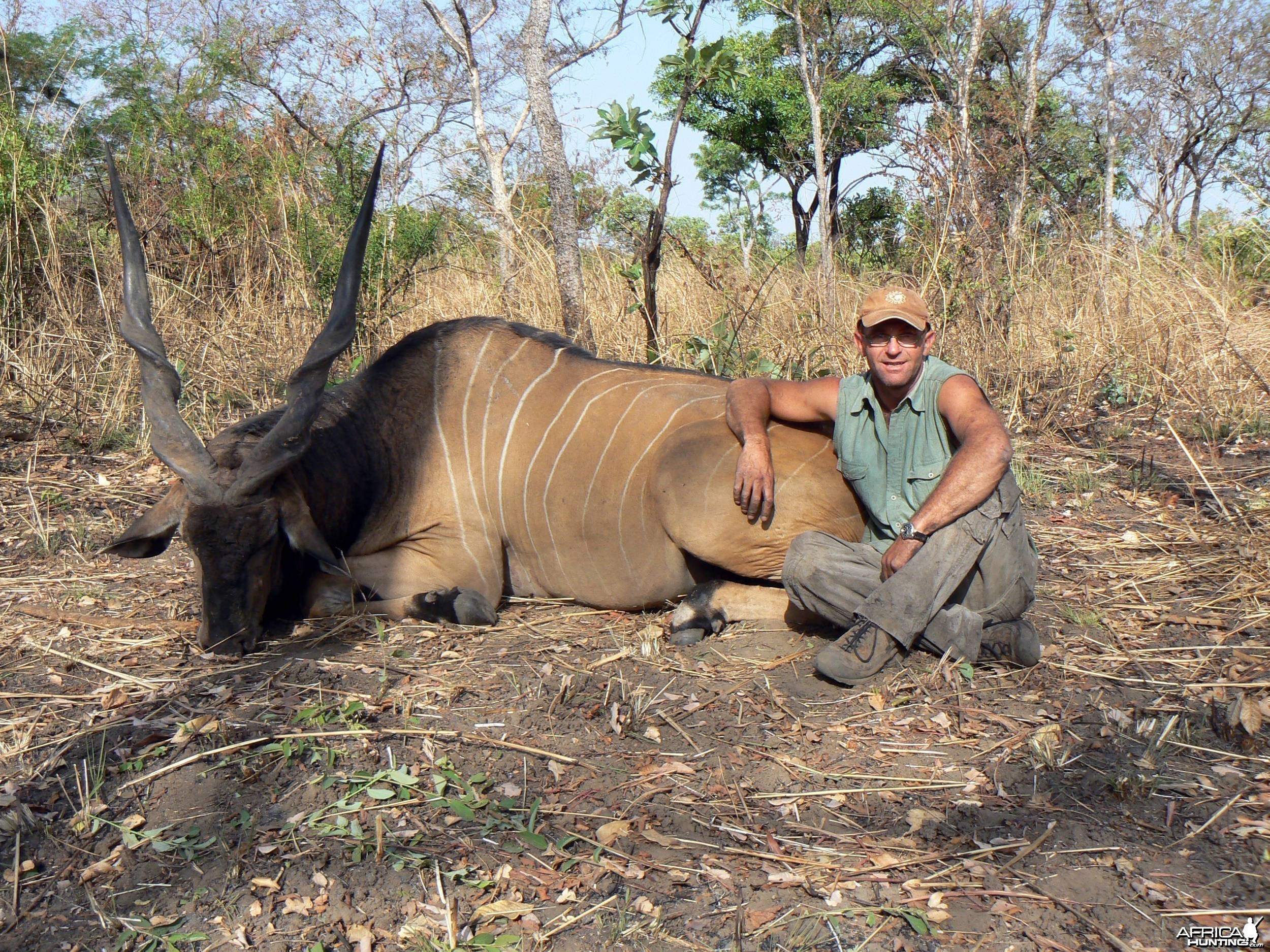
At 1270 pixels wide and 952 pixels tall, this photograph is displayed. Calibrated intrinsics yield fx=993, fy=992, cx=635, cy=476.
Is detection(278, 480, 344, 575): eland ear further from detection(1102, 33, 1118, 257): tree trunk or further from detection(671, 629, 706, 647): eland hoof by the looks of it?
detection(1102, 33, 1118, 257): tree trunk

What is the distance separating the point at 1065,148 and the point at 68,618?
21.1 meters

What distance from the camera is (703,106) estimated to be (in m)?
20.9

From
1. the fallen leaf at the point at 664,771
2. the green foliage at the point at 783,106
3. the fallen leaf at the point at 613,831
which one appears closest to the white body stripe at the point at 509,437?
the fallen leaf at the point at 664,771

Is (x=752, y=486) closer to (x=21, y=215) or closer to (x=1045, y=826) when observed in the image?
(x=1045, y=826)

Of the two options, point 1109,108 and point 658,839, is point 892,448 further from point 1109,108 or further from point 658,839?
point 1109,108

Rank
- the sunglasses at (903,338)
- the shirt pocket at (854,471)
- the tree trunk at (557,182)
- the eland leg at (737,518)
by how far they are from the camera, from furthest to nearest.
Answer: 1. the tree trunk at (557,182)
2. the eland leg at (737,518)
3. the shirt pocket at (854,471)
4. the sunglasses at (903,338)

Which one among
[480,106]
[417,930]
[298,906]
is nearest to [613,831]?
[417,930]

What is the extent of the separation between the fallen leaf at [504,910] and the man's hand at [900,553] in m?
1.44

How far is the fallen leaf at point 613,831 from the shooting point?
85.2 inches

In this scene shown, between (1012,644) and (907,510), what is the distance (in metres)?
0.51

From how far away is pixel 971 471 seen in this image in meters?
2.78

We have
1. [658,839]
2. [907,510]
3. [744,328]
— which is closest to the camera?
[658,839]

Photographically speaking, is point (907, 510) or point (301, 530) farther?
point (301, 530)

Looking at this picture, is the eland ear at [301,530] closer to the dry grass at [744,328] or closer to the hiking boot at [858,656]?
the hiking boot at [858,656]
